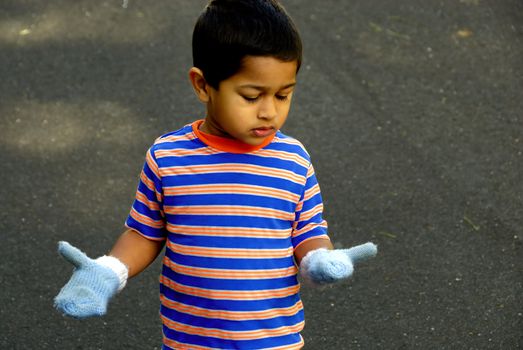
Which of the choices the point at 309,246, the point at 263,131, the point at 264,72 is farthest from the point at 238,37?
the point at 309,246

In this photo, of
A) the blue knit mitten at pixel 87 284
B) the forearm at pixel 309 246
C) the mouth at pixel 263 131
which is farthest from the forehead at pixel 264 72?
the blue knit mitten at pixel 87 284

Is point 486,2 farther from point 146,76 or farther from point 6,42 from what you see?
point 6,42

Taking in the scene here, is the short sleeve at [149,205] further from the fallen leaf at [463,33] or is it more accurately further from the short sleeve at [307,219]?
the fallen leaf at [463,33]

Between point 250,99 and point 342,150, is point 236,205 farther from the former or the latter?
point 342,150

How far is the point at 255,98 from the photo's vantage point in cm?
210

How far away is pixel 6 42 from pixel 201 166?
3494 millimetres

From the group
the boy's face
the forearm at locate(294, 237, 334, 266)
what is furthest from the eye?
the forearm at locate(294, 237, 334, 266)

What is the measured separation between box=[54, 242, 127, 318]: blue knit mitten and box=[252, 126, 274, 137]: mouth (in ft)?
1.54

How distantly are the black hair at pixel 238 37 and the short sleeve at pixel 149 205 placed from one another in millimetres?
268

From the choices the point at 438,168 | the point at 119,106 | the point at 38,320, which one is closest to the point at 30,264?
the point at 38,320

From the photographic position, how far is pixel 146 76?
16.4 feet

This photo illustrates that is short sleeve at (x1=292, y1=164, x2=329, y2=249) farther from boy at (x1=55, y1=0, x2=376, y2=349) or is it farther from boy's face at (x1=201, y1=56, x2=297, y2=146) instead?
boy's face at (x1=201, y1=56, x2=297, y2=146)

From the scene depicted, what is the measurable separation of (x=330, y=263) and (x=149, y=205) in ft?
1.65

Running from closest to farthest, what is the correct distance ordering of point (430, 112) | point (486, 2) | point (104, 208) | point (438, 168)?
point (104, 208), point (438, 168), point (430, 112), point (486, 2)
